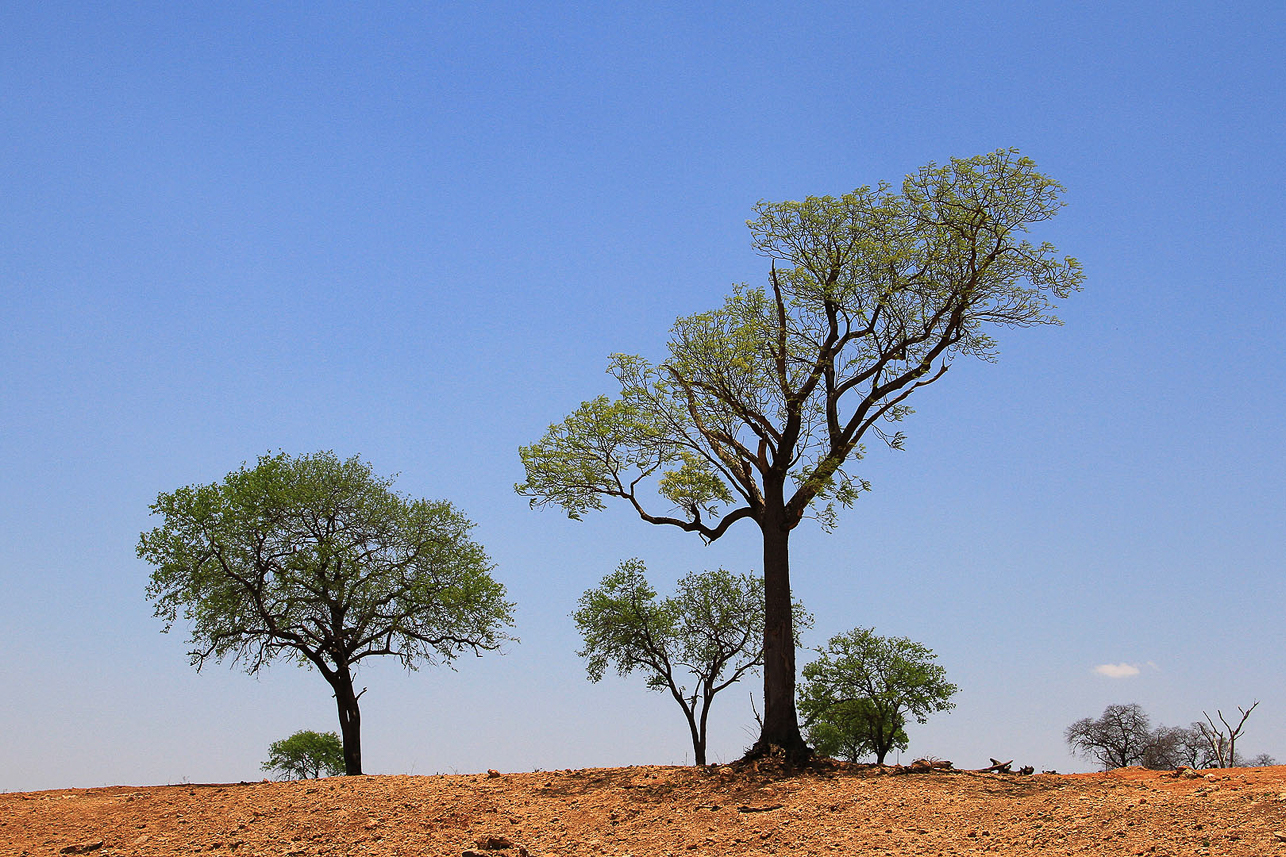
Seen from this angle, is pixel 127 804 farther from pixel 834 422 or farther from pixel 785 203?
pixel 785 203

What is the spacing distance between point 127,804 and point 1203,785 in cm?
2012

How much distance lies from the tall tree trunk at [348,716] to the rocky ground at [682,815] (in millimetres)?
5986

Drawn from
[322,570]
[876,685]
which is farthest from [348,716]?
[876,685]

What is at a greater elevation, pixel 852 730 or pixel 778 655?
pixel 778 655

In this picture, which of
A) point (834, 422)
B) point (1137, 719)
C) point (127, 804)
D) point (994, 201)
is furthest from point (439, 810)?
point (1137, 719)

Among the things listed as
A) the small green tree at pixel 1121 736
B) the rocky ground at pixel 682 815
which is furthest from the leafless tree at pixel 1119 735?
the rocky ground at pixel 682 815

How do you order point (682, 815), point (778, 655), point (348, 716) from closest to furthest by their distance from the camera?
point (682, 815) < point (778, 655) < point (348, 716)

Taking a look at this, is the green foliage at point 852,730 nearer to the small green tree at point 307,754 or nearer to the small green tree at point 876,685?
the small green tree at point 876,685

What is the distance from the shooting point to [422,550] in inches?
1123

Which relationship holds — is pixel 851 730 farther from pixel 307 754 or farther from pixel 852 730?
pixel 307 754

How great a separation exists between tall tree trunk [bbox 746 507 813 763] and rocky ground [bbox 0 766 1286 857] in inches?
34.2

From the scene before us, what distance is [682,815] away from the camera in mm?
16281

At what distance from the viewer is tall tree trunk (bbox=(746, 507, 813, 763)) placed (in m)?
19.1

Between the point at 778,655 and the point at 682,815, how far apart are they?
14.2ft
